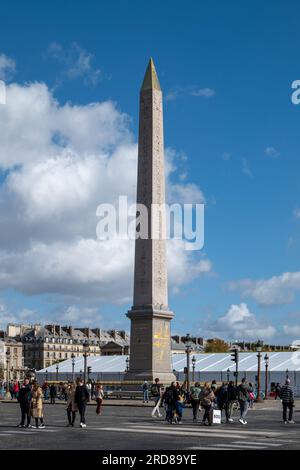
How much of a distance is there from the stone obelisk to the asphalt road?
75.8 feet

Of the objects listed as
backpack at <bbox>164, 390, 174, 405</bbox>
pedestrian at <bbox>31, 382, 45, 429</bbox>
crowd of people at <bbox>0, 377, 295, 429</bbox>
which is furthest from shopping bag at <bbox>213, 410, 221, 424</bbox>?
pedestrian at <bbox>31, 382, 45, 429</bbox>

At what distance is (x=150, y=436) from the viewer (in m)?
22.0

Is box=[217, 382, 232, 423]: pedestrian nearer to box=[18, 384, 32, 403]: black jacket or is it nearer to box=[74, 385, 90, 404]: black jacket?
box=[74, 385, 90, 404]: black jacket

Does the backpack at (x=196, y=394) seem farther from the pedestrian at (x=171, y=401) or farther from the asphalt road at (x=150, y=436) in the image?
the asphalt road at (x=150, y=436)

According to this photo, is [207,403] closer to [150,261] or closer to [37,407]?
[37,407]

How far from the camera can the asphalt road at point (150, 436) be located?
61.9ft

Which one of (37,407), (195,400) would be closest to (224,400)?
(195,400)

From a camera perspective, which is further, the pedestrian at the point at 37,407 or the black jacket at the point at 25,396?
the black jacket at the point at 25,396

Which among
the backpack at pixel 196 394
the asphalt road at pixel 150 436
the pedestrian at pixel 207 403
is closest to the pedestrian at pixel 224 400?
the asphalt road at pixel 150 436

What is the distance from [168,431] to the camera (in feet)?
78.7

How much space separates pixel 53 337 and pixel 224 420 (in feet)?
538

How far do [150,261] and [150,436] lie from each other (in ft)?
97.5

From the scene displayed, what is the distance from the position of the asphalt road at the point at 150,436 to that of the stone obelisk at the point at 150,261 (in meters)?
23.1

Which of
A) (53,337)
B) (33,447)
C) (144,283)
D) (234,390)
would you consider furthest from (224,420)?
Answer: (53,337)
